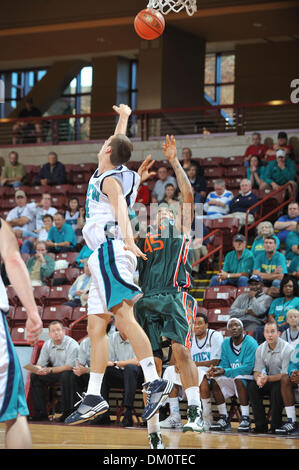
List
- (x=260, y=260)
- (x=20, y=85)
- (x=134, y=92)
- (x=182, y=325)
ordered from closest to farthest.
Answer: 1. (x=182, y=325)
2. (x=260, y=260)
3. (x=134, y=92)
4. (x=20, y=85)

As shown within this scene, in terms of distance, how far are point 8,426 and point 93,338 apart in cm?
172

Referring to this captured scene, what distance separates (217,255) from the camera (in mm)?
12930

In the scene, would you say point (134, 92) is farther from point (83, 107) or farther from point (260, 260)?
point (260, 260)

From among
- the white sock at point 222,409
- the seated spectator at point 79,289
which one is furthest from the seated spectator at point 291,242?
the white sock at point 222,409

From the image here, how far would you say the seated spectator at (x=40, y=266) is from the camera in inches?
484

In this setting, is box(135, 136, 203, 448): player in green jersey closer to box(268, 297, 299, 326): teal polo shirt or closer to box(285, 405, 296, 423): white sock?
box(285, 405, 296, 423): white sock

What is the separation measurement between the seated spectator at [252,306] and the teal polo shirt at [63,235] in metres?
4.31

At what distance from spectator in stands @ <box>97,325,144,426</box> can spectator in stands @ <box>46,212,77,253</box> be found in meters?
3.98

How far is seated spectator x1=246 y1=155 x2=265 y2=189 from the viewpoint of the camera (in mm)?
13605

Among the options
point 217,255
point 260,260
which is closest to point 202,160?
point 217,255

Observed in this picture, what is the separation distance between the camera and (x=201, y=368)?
28.5ft

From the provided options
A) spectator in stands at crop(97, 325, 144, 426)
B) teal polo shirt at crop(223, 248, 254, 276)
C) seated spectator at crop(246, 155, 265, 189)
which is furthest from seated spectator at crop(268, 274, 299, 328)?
seated spectator at crop(246, 155, 265, 189)

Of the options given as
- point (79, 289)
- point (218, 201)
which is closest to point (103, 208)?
point (79, 289)

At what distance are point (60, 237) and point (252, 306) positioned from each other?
187 inches
